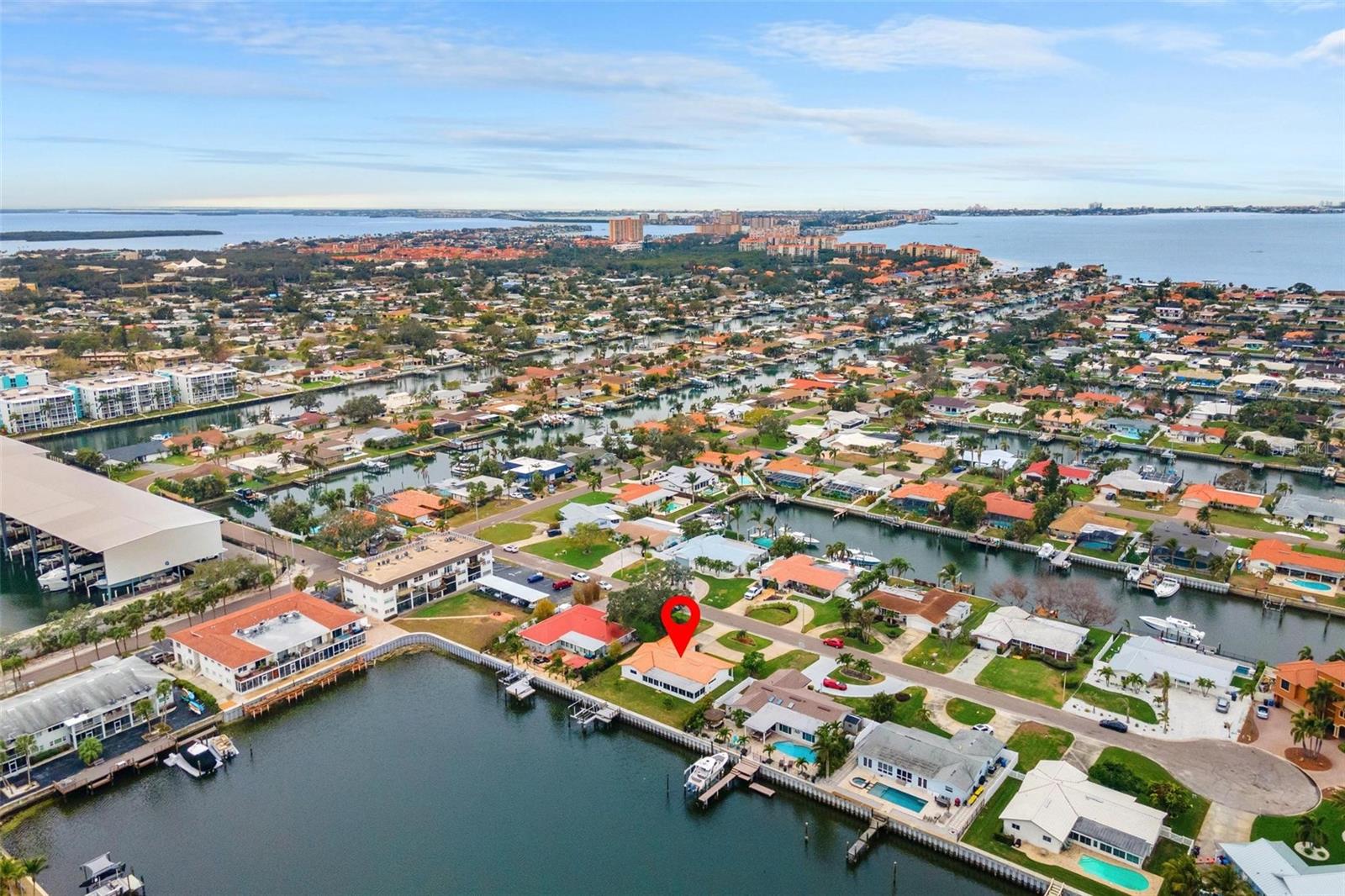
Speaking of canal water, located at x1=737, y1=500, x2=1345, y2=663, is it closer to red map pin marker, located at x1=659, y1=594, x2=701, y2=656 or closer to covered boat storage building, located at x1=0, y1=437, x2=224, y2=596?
red map pin marker, located at x1=659, y1=594, x2=701, y2=656

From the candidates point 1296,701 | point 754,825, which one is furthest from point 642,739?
point 1296,701

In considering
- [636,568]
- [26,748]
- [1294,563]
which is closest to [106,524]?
[26,748]

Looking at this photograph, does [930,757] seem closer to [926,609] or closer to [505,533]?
[926,609]

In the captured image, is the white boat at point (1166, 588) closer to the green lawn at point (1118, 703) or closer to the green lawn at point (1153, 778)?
the green lawn at point (1118, 703)

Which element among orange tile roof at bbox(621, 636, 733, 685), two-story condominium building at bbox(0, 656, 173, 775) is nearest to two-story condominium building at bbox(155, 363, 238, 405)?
two-story condominium building at bbox(0, 656, 173, 775)

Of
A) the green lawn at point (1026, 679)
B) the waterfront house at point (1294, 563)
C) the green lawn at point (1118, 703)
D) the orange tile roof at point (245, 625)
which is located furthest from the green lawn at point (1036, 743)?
the orange tile roof at point (245, 625)

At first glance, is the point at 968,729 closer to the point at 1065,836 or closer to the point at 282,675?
the point at 1065,836
